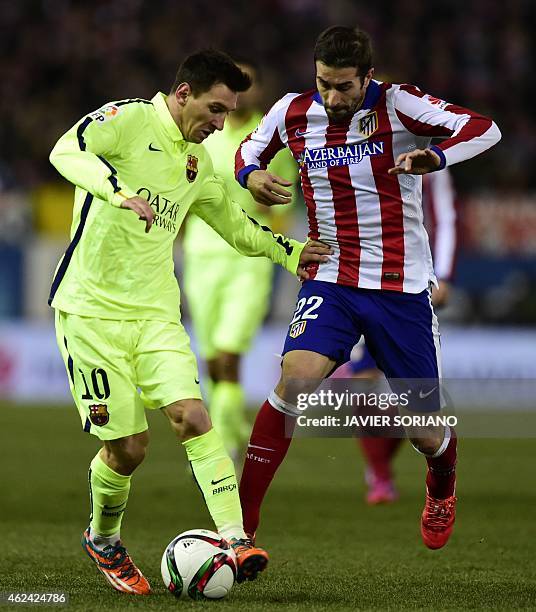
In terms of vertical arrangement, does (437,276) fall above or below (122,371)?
below

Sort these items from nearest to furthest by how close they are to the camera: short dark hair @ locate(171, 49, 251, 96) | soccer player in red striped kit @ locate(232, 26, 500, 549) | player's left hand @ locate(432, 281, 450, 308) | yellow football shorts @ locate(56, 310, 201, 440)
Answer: yellow football shorts @ locate(56, 310, 201, 440) → short dark hair @ locate(171, 49, 251, 96) → soccer player in red striped kit @ locate(232, 26, 500, 549) → player's left hand @ locate(432, 281, 450, 308)

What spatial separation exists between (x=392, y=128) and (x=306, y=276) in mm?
728

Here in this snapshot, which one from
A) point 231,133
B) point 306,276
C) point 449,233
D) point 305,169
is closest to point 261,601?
point 306,276

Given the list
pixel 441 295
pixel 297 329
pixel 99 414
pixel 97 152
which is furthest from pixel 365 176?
pixel 441 295

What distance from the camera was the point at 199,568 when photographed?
445 centimetres

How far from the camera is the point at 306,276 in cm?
544

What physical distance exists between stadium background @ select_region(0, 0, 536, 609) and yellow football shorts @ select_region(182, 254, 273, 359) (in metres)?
0.97

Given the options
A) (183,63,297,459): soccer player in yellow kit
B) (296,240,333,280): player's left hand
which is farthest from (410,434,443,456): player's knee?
(183,63,297,459): soccer player in yellow kit

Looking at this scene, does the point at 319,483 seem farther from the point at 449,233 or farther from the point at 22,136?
the point at 22,136

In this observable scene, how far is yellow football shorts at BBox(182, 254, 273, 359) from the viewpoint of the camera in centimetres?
819

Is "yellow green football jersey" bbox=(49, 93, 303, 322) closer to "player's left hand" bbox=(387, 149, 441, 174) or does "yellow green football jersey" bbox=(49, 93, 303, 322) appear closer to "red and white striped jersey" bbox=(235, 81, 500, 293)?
"red and white striped jersey" bbox=(235, 81, 500, 293)

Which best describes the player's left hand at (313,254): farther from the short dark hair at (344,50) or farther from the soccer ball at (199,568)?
the soccer ball at (199,568)

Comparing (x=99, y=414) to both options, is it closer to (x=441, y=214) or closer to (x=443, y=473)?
(x=443, y=473)

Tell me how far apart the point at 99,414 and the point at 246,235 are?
3.42ft
